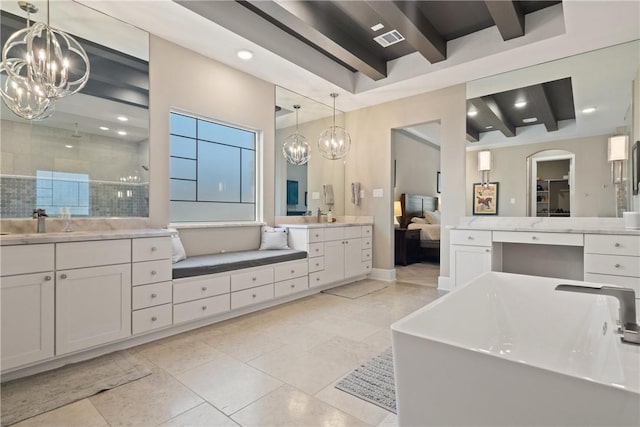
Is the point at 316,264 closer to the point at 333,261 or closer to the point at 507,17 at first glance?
the point at 333,261

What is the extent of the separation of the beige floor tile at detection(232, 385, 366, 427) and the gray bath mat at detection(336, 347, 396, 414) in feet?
0.63

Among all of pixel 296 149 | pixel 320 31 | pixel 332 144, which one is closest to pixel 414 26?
pixel 320 31

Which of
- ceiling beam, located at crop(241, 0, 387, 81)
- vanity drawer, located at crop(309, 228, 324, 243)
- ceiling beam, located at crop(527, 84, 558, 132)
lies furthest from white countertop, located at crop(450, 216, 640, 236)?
ceiling beam, located at crop(241, 0, 387, 81)

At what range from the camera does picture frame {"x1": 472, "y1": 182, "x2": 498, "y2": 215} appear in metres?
3.78

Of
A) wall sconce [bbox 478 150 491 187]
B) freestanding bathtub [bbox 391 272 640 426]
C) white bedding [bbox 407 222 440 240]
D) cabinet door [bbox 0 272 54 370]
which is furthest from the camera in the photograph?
white bedding [bbox 407 222 440 240]

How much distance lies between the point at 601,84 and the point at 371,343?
3.45 metres

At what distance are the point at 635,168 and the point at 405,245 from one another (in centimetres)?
364

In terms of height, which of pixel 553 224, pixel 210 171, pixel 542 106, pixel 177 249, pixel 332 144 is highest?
pixel 542 106

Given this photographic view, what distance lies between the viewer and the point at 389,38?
342 cm

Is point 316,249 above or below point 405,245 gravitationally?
above

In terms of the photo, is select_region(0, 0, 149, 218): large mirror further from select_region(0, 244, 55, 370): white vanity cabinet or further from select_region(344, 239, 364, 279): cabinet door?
select_region(344, 239, 364, 279): cabinet door

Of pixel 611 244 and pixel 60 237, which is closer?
pixel 60 237

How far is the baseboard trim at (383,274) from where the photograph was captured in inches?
188

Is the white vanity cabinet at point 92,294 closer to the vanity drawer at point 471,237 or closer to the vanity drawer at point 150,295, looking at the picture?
the vanity drawer at point 150,295
